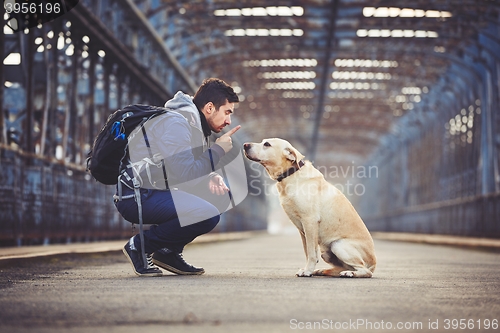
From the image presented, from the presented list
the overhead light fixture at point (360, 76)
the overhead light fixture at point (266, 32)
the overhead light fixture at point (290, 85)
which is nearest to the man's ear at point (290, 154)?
the overhead light fixture at point (266, 32)

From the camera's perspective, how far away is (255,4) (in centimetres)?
1817

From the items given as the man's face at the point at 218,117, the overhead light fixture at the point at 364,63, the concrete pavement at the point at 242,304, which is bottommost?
the concrete pavement at the point at 242,304

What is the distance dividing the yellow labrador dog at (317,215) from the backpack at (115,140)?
3.84 feet

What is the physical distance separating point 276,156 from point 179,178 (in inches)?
43.7

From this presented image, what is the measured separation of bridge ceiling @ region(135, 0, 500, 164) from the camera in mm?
18750

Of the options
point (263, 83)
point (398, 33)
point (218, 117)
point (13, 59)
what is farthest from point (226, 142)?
point (263, 83)

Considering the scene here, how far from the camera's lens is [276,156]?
21.4 ft

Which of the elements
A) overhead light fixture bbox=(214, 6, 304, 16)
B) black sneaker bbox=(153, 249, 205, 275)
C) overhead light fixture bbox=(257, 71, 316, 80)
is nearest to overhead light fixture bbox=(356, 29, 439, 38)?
overhead light fixture bbox=(214, 6, 304, 16)

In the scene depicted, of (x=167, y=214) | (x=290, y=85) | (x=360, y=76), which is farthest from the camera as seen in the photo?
(x=290, y=85)

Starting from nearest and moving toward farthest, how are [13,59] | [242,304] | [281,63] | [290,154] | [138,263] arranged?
[242,304], [138,263], [290,154], [13,59], [281,63]

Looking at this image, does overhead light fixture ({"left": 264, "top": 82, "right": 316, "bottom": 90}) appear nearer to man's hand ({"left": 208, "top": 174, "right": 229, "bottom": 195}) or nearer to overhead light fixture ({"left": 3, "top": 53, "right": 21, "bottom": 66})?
overhead light fixture ({"left": 3, "top": 53, "right": 21, "bottom": 66})

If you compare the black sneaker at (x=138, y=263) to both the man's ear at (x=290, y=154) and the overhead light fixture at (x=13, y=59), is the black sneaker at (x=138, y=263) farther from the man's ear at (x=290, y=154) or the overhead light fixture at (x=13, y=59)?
the overhead light fixture at (x=13, y=59)

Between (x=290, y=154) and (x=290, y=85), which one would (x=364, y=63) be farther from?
(x=290, y=154)

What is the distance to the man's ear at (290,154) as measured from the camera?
6453 millimetres
